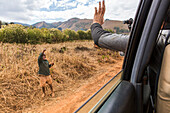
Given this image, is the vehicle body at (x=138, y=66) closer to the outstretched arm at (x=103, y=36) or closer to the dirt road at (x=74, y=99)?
the outstretched arm at (x=103, y=36)

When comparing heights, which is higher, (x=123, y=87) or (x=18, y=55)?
(x=123, y=87)

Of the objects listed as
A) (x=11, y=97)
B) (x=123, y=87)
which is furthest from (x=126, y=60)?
(x=11, y=97)

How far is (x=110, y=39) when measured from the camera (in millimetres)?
1422

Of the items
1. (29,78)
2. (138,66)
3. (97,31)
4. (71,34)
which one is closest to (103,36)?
(97,31)

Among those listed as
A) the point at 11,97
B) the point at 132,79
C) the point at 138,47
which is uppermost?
the point at 138,47

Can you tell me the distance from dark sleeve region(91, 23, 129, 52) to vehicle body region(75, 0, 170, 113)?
0.40m

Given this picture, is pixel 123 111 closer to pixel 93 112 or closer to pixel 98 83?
pixel 93 112

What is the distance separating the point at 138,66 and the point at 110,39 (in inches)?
23.6

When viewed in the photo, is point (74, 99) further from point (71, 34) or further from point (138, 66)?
point (71, 34)

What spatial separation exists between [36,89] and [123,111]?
472 centimetres

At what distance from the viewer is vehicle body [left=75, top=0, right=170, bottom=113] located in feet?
2.44

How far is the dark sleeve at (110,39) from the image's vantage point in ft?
4.45

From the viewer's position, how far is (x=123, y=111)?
2.23 feet

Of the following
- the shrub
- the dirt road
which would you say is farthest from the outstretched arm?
the shrub
